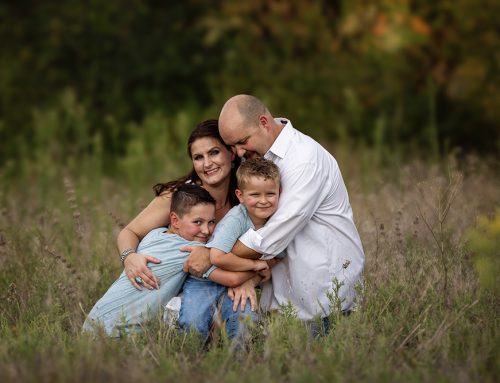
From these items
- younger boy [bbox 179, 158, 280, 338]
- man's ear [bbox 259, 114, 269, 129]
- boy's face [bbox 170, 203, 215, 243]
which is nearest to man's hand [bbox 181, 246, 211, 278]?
younger boy [bbox 179, 158, 280, 338]

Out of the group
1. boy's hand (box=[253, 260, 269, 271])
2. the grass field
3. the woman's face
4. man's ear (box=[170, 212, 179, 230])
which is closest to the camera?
the grass field

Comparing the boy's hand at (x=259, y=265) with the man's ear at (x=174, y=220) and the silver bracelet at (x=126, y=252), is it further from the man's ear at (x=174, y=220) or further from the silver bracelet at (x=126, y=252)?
the silver bracelet at (x=126, y=252)

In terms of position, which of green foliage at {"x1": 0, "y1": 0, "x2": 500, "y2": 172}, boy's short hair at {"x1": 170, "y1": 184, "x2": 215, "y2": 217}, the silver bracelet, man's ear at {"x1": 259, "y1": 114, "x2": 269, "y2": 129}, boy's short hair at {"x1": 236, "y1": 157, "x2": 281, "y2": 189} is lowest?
the silver bracelet

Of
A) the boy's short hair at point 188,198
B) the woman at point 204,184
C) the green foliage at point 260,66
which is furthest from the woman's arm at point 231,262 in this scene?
the green foliage at point 260,66

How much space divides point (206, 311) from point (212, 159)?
0.98m

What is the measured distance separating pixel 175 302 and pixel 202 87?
11385mm

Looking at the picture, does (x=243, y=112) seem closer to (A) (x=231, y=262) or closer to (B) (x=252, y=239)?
(B) (x=252, y=239)

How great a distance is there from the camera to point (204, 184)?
5395 mm

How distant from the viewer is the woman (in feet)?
17.1

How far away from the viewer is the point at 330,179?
16.2ft

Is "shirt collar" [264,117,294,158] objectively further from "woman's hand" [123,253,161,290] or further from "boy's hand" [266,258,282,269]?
"woman's hand" [123,253,161,290]

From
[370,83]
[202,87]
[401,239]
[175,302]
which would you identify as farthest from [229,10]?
[175,302]

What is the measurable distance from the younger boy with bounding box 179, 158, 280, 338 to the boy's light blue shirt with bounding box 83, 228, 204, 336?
11 cm

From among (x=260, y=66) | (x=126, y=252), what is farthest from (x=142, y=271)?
(x=260, y=66)
